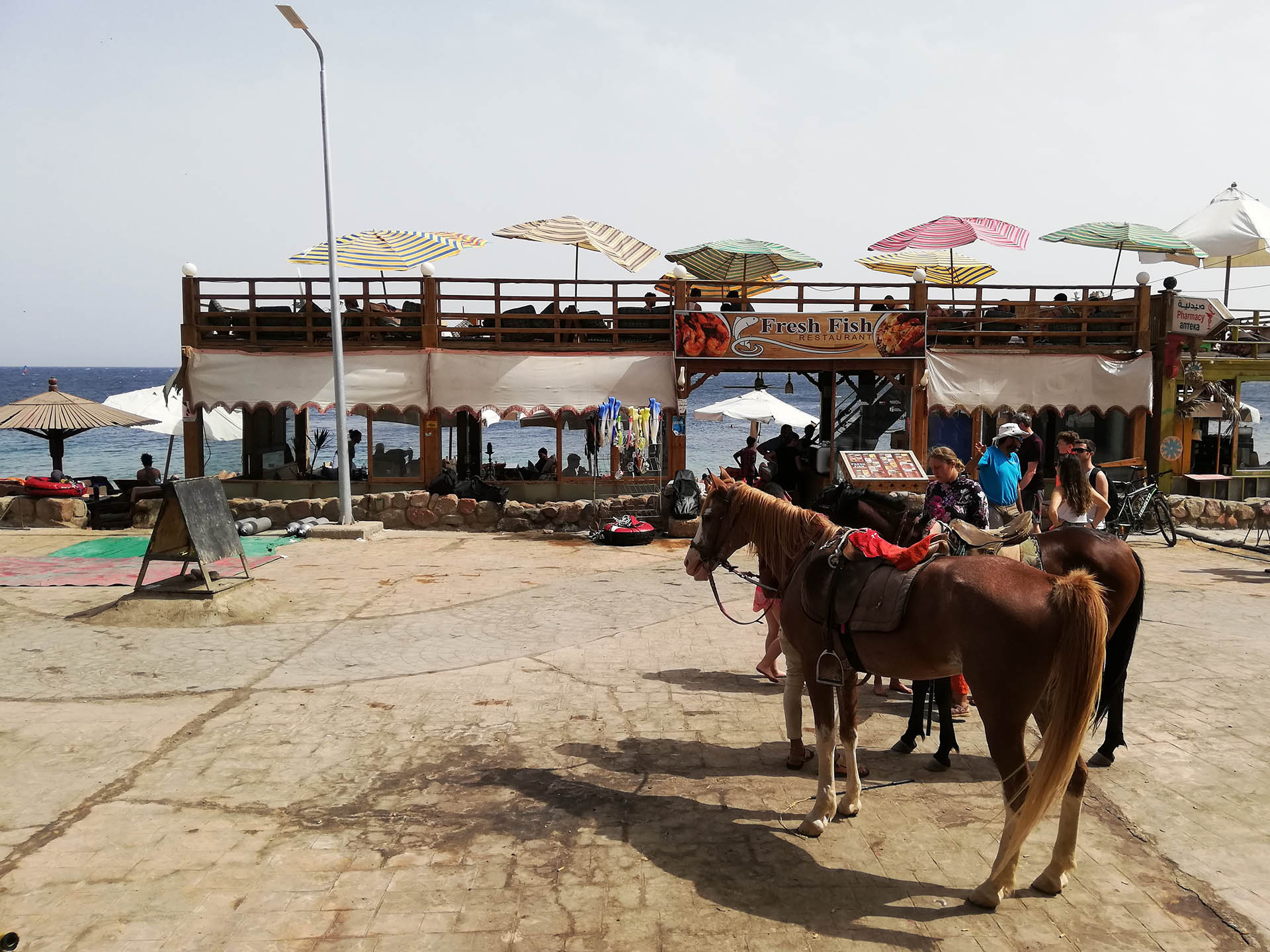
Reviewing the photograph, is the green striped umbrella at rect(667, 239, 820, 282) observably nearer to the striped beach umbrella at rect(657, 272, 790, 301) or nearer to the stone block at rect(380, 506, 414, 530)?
the striped beach umbrella at rect(657, 272, 790, 301)

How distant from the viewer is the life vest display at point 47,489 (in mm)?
17594

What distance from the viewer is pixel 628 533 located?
15.7 m

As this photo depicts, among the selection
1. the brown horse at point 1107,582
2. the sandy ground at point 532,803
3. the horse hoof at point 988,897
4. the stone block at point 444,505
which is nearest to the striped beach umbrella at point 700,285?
the stone block at point 444,505

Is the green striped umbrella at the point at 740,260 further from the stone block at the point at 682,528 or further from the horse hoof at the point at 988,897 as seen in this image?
the horse hoof at the point at 988,897

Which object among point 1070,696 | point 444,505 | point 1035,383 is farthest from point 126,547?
point 1035,383

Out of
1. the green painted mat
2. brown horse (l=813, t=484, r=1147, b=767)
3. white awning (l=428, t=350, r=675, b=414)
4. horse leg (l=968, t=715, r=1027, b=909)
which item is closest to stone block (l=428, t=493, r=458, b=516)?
white awning (l=428, t=350, r=675, b=414)

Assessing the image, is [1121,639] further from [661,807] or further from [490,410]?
[490,410]

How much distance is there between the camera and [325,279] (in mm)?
17531

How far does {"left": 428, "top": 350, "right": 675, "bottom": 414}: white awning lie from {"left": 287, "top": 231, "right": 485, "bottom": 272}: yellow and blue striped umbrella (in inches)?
70.0

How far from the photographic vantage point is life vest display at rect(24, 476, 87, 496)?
1759 centimetres

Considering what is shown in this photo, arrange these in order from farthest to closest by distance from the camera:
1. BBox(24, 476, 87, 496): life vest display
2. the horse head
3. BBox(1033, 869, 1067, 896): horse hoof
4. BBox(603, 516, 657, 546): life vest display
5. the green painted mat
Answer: BBox(24, 476, 87, 496): life vest display
BBox(603, 516, 657, 546): life vest display
the green painted mat
the horse head
BBox(1033, 869, 1067, 896): horse hoof

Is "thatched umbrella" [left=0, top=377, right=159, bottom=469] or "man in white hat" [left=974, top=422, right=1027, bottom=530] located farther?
"thatched umbrella" [left=0, top=377, right=159, bottom=469]

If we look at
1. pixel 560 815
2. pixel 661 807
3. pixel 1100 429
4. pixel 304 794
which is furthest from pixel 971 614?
pixel 1100 429

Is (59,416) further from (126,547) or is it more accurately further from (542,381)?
(542,381)
